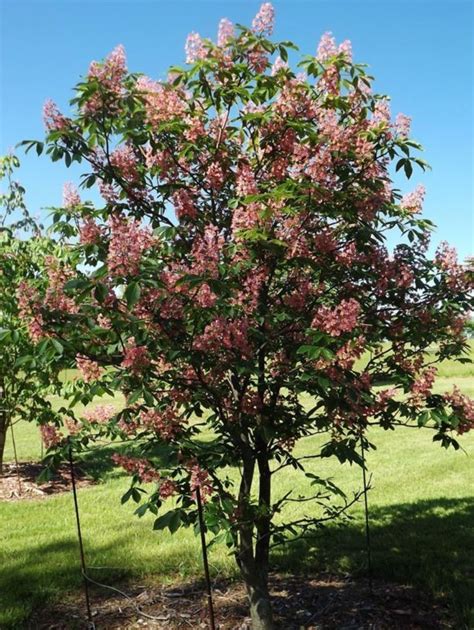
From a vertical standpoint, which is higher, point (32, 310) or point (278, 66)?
point (278, 66)

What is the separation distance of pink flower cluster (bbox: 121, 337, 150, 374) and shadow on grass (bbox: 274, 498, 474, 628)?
6.33ft

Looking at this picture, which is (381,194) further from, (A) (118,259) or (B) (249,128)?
(A) (118,259)

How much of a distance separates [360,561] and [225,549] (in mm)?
1287

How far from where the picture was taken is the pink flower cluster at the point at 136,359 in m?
2.76

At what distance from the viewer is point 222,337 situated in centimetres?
281

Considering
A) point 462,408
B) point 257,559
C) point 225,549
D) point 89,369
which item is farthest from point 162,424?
point 225,549

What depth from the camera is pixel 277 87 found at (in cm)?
330

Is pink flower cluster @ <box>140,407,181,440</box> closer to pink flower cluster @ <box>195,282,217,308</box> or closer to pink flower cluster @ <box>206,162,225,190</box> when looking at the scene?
pink flower cluster @ <box>195,282,217,308</box>

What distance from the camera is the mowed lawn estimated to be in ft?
14.8

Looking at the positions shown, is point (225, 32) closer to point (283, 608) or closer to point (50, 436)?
point (50, 436)

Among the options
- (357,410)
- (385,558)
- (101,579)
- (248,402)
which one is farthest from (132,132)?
(385,558)

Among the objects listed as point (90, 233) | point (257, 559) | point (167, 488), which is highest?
point (90, 233)

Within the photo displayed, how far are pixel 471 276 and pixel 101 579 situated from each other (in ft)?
12.7

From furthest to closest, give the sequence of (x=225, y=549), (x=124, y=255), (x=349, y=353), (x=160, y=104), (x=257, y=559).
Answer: (x=225, y=549)
(x=257, y=559)
(x=160, y=104)
(x=349, y=353)
(x=124, y=255)
